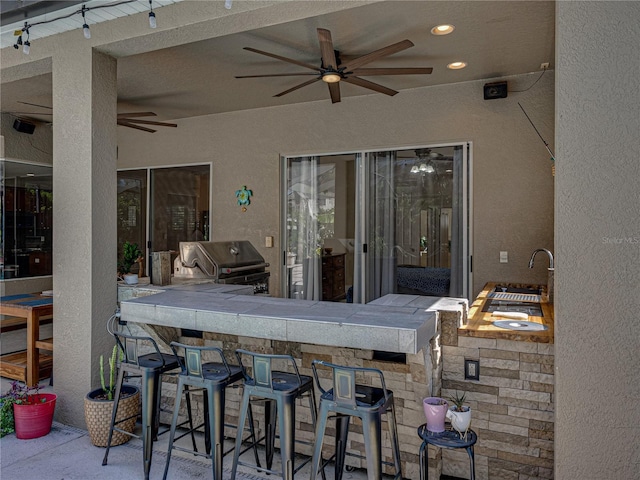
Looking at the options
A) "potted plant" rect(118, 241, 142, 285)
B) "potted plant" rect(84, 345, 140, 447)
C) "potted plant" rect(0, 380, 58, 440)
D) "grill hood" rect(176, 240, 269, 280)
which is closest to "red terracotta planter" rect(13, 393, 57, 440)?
"potted plant" rect(0, 380, 58, 440)

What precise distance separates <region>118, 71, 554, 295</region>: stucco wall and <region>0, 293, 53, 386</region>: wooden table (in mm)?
2512

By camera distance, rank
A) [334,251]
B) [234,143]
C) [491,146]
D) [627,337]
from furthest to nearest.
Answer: [234,143], [334,251], [491,146], [627,337]

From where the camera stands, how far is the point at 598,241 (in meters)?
2.05

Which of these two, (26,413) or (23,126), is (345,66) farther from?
(23,126)

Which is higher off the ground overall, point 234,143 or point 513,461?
point 234,143

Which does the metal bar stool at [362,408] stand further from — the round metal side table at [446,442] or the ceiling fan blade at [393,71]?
the ceiling fan blade at [393,71]

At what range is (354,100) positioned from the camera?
17.3 feet

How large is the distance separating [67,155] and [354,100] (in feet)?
10.0

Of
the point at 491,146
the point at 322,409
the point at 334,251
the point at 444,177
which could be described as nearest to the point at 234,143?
the point at 334,251

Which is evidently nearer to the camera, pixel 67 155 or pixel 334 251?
pixel 67 155

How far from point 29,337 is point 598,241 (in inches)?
166

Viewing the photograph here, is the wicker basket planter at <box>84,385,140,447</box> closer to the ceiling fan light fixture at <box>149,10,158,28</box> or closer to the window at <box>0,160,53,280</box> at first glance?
the ceiling fan light fixture at <box>149,10,158,28</box>

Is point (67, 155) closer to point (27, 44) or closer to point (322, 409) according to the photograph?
point (27, 44)

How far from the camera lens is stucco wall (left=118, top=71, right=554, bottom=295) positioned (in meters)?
4.52
